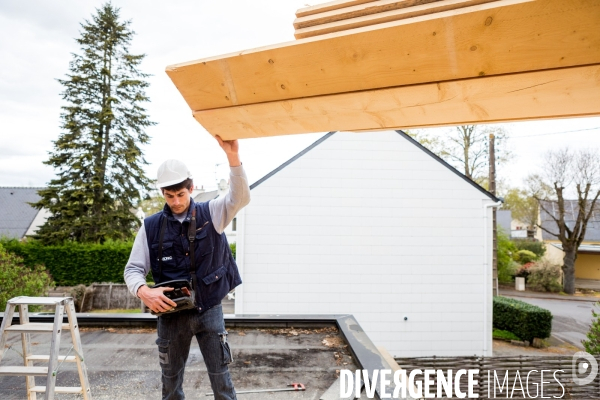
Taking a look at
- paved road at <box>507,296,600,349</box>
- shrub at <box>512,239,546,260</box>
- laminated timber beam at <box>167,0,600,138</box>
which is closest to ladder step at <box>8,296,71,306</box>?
laminated timber beam at <box>167,0,600,138</box>

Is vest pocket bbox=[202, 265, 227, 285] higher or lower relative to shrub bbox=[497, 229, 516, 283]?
higher

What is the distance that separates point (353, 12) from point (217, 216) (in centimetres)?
148

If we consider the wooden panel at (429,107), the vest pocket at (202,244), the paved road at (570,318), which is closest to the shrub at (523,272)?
the paved road at (570,318)

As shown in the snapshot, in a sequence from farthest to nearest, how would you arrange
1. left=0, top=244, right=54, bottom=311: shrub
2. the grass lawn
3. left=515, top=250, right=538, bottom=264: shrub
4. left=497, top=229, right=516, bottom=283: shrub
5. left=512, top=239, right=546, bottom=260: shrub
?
1. left=512, top=239, right=546, bottom=260: shrub
2. left=515, top=250, right=538, bottom=264: shrub
3. left=497, top=229, right=516, bottom=283: shrub
4. the grass lawn
5. left=0, top=244, right=54, bottom=311: shrub

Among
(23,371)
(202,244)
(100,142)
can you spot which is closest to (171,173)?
(202,244)

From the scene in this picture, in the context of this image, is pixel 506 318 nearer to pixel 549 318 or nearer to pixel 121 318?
pixel 549 318

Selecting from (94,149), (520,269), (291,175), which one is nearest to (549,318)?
(291,175)

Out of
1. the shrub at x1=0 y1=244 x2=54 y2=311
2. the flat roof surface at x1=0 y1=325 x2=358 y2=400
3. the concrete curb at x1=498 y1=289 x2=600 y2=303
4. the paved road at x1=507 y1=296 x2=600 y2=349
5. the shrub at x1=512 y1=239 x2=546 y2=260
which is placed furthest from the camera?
the shrub at x1=512 y1=239 x2=546 y2=260

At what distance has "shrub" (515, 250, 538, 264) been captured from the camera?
25609mm

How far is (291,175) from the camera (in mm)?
10055

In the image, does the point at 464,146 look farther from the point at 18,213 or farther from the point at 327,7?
the point at 18,213

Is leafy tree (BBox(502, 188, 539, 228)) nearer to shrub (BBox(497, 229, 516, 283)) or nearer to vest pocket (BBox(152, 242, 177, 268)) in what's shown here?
shrub (BBox(497, 229, 516, 283))

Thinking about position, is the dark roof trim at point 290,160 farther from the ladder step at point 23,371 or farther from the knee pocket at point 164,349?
the knee pocket at point 164,349

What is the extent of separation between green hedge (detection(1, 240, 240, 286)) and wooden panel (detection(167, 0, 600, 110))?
1783 centimetres
